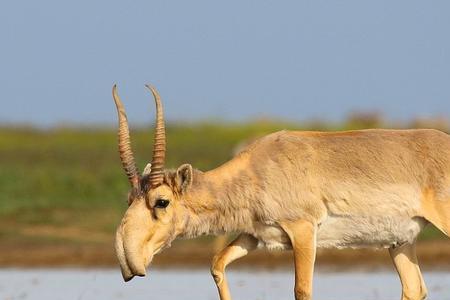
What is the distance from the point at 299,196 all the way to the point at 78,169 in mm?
17722

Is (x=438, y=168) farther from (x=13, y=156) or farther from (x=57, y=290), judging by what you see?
(x=13, y=156)

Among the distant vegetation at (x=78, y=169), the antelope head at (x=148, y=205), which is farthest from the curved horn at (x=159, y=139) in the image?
the distant vegetation at (x=78, y=169)

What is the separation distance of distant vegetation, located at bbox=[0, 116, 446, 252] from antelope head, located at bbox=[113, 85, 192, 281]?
1173 centimetres

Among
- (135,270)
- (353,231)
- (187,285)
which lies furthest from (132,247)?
(187,285)

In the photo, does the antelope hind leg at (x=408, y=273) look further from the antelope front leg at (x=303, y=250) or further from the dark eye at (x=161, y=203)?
the dark eye at (x=161, y=203)

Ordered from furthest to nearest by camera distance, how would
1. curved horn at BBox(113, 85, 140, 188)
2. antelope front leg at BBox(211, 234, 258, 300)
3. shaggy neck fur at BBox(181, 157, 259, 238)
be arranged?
1. antelope front leg at BBox(211, 234, 258, 300)
2. shaggy neck fur at BBox(181, 157, 259, 238)
3. curved horn at BBox(113, 85, 140, 188)

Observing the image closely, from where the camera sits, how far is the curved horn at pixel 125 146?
11.0m

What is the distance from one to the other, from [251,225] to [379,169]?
49.1 inches

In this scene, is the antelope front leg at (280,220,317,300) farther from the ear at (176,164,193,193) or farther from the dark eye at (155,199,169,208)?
the dark eye at (155,199,169,208)

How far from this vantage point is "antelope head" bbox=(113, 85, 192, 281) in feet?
35.6

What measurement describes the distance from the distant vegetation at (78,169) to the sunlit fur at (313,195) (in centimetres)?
1132

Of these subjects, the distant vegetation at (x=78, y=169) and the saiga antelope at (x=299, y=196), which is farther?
the distant vegetation at (x=78, y=169)

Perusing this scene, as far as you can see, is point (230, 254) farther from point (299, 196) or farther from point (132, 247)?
point (132, 247)

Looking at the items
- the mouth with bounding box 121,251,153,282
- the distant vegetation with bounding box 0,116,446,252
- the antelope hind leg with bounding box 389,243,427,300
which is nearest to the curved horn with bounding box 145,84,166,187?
the mouth with bounding box 121,251,153,282
